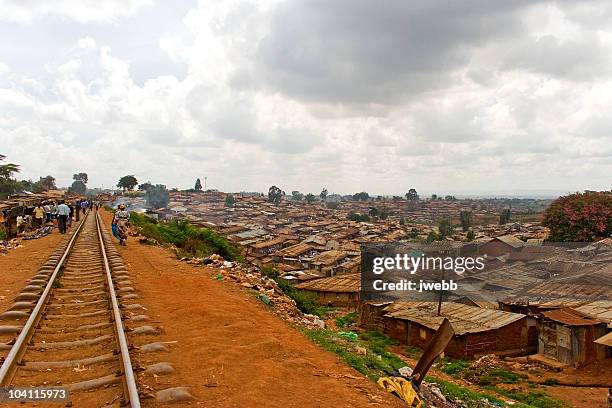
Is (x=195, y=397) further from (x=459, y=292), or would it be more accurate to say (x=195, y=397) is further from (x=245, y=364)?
(x=459, y=292)

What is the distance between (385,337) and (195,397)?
19237mm

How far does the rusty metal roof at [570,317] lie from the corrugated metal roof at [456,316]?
4.47ft

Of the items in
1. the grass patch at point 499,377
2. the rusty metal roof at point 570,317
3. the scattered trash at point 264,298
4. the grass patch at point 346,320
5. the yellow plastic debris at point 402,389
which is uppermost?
the scattered trash at point 264,298

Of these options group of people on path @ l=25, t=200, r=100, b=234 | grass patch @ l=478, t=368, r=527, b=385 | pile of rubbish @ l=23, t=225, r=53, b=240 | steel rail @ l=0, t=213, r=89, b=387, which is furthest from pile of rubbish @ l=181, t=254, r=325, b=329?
group of people on path @ l=25, t=200, r=100, b=234

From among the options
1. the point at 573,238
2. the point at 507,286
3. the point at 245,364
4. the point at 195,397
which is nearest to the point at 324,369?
the point at 245,364

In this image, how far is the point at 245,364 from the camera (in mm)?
5410

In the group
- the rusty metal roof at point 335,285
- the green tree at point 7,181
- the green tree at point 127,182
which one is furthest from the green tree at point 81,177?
the rusty metal roof at point 335,285

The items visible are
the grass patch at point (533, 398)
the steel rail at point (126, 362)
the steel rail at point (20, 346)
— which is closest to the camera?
the steel rail at point (126, 362)

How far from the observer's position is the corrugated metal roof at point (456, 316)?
63.1 ft

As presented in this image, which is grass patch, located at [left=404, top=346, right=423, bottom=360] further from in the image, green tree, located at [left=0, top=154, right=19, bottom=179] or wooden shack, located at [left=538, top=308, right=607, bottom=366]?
green tree, located at [left=0, top=154, right=19, bottom=179]

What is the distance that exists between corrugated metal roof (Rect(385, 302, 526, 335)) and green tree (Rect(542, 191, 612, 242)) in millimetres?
24176

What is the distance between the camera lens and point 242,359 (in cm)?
557

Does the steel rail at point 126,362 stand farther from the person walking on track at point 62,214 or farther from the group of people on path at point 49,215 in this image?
the group of people on path at point 49,215

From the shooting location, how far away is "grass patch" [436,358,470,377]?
1679 cm
